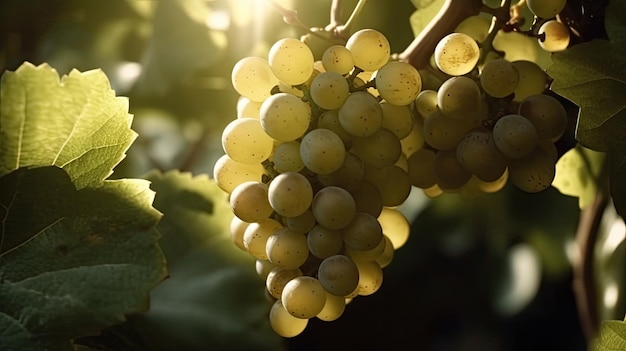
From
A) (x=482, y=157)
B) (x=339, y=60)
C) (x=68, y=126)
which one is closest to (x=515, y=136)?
(x=482, y=157)

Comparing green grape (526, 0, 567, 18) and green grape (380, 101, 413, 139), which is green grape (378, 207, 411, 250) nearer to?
green grape (380, 101, 413, 139)

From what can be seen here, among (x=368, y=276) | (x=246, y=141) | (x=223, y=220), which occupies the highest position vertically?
(x=246, y=141)

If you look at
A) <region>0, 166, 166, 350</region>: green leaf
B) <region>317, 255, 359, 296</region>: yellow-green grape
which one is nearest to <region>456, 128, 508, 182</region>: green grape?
<region>317, 255, 359, 296</region>: yellow-green grape

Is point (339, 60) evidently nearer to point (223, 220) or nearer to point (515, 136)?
point (515, 136)

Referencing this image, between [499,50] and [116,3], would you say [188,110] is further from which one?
[499,50]

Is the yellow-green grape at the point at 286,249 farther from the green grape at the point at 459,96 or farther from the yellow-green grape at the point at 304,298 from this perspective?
the green grape at the point at 459,96

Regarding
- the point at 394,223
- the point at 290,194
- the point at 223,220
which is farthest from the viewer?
the point at 223,220
